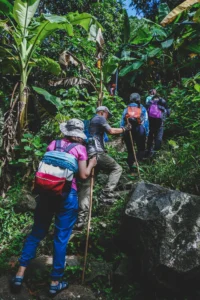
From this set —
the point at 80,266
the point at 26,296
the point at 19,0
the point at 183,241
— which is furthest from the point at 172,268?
the point at 19,0

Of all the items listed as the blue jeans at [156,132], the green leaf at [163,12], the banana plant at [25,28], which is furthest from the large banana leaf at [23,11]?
the green leaf at [163,12]

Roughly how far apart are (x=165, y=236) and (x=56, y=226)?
133cm

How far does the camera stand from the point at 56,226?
3.31m

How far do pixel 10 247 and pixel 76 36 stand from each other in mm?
7544

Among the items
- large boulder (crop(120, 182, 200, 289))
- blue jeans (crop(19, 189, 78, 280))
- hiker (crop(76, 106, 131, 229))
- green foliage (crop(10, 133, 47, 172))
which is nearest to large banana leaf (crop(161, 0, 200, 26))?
blue jeans (crop(19, 189, 78, 280))

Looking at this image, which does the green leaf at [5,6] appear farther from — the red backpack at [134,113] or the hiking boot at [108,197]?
the hiking boot at [108,197]

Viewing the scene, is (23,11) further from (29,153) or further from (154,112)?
(154,112)

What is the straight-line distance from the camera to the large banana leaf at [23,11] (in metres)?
5.37

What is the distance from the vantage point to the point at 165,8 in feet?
7.84

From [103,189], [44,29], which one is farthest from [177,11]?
[44,29]

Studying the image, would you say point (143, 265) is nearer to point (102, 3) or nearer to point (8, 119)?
point (8, 119)

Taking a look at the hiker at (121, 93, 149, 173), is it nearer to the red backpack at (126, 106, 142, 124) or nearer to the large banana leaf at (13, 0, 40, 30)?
the red backpack at (126, 106, 142, 124)

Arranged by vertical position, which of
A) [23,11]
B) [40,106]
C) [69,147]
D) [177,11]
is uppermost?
[23,11]

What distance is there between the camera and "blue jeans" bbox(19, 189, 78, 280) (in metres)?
3.21
